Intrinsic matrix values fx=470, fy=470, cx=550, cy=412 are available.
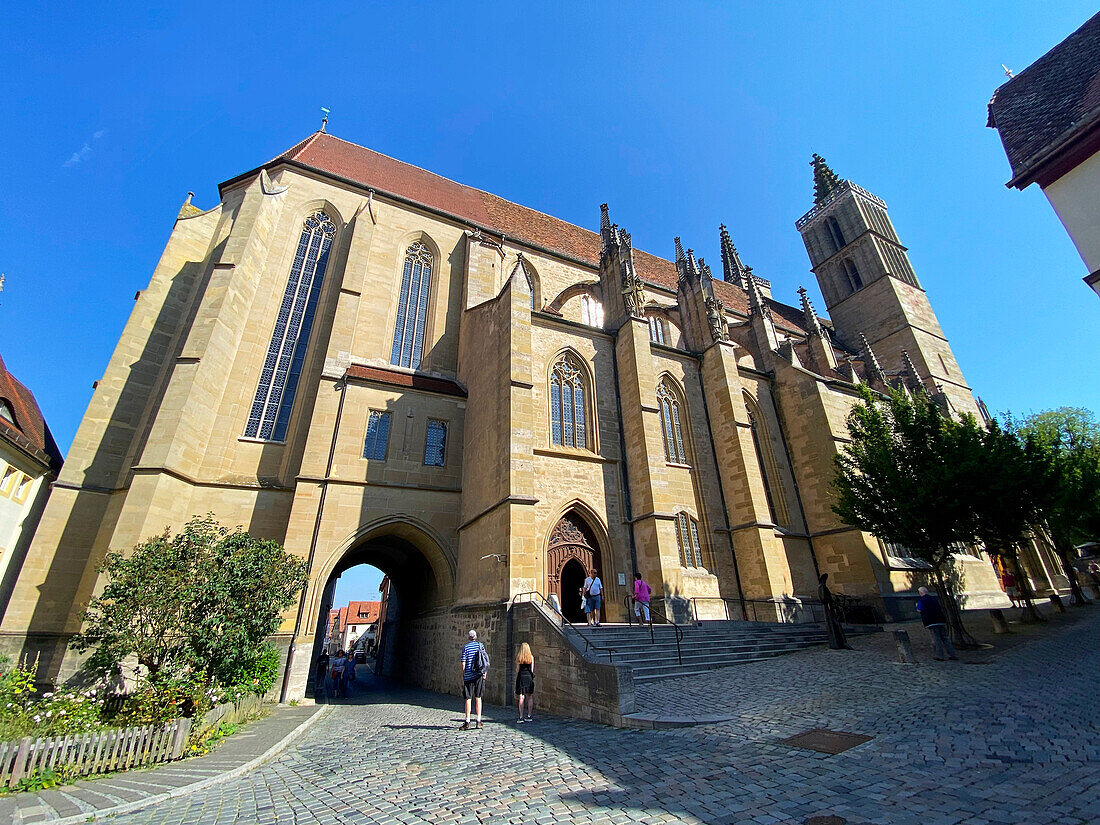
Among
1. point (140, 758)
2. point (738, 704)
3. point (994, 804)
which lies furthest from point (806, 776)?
point (140, 758)

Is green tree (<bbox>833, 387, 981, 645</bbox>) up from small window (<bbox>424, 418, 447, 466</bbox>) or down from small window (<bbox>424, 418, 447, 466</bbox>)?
down

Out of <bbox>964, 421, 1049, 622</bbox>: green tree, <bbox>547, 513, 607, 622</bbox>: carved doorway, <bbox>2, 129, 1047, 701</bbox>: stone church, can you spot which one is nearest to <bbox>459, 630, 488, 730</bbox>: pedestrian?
<bbox>2, 129, 1047, 701</bbox>: stone church

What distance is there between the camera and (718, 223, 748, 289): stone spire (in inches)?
→ 1379

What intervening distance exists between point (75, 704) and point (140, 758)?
210cm

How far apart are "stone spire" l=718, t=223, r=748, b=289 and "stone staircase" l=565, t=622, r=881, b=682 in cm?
2828

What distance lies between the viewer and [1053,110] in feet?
28.4

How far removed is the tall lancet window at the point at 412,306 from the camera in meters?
17.9

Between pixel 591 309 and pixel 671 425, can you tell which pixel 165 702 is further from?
pixel 591 309

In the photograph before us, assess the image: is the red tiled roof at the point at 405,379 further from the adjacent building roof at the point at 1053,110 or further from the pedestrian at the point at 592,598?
the adjacent building roof at the point at 1053,110

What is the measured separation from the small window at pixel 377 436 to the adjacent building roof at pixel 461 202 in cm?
1120


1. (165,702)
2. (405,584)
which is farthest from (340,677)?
(165,702)

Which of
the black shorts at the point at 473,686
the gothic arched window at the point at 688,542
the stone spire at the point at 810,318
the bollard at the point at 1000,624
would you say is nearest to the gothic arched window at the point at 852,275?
the stone spire at the point at 810,318

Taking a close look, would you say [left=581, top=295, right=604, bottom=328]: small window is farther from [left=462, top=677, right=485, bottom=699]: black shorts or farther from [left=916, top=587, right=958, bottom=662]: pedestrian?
[left=462, top=677, right=485, bottom=699]: black shorts

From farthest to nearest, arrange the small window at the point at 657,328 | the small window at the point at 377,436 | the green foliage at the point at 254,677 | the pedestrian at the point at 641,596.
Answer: the small window at the point at 657,328 < the small window at the point at 377,436 < the pedestrian at the point at 641,596 < the green foliage at the point at 254,677
